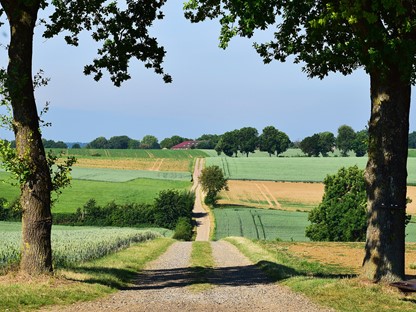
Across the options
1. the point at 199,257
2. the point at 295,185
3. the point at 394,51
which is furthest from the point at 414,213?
the point at 394,51

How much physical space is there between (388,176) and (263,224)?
73051 millimetres

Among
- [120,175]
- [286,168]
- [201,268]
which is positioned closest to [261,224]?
[286,168]

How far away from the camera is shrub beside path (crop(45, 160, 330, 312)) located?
12.6 m

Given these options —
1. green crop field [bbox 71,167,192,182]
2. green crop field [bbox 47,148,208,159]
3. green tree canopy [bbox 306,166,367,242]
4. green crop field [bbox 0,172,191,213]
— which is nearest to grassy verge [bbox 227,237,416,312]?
green tree canopy [bbox 306,166,367,242]

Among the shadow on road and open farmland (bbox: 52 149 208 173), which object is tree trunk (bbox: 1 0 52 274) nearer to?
the shadow on road

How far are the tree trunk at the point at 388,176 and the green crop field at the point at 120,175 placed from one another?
116540 mm

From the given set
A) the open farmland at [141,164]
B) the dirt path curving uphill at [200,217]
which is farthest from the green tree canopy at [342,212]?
the open farmland at [141,164]

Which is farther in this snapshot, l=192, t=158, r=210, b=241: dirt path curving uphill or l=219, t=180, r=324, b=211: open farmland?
l=219, t=180, r=324, b=211: open farmland

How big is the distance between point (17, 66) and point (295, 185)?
351 ft

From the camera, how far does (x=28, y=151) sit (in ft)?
50.0

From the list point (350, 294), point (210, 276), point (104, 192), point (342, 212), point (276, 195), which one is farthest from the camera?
point (276, 195)

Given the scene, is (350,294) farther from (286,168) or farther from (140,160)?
(140,160)

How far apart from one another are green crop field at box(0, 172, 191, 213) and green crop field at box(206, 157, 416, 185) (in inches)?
749

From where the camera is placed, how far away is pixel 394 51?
13.7m
